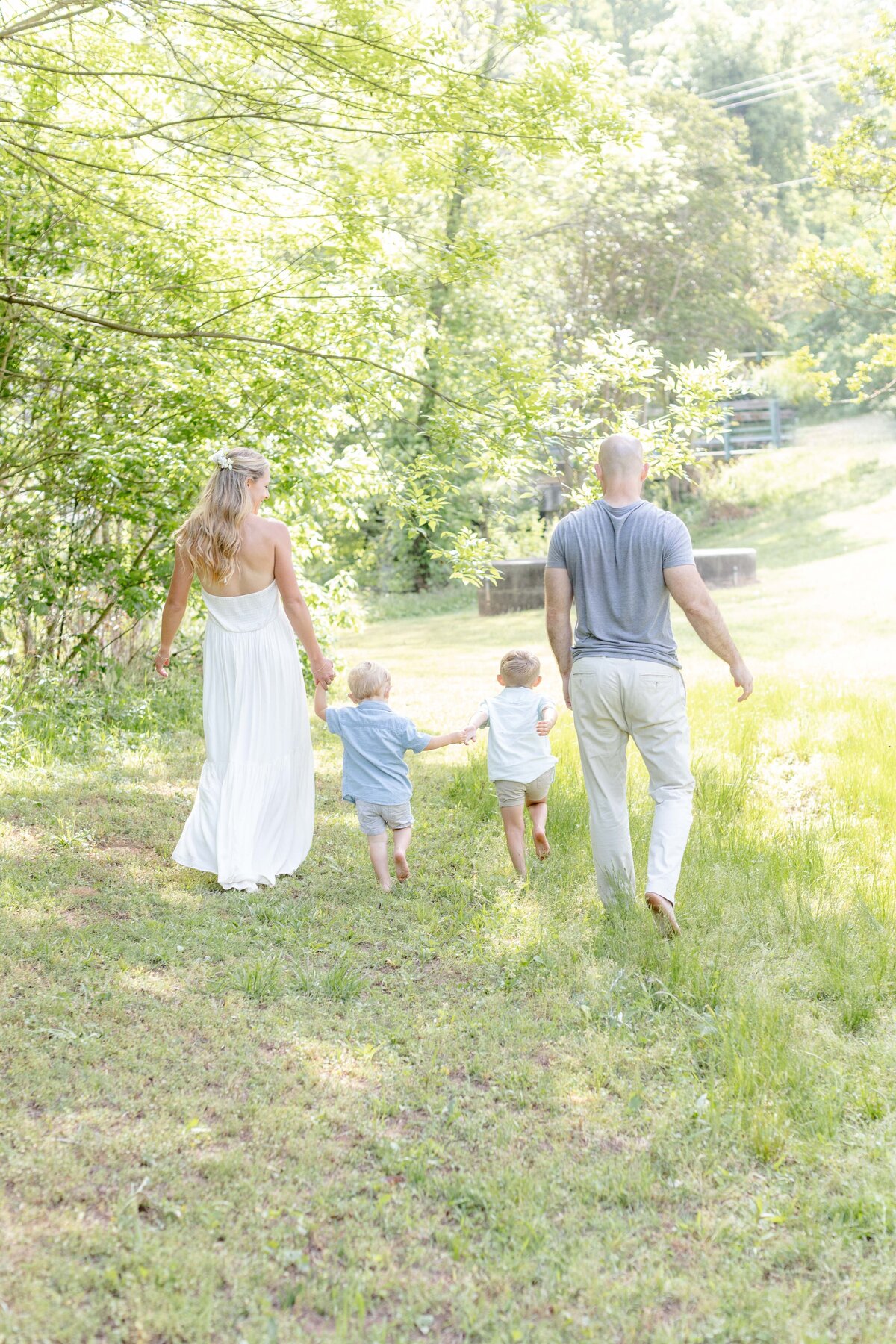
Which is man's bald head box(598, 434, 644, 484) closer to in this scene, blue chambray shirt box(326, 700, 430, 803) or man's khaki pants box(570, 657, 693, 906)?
man's khaki pants box(570, 657, 693, 906)

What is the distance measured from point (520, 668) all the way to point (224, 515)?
154 centimetres

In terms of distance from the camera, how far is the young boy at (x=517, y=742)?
585 centimetres

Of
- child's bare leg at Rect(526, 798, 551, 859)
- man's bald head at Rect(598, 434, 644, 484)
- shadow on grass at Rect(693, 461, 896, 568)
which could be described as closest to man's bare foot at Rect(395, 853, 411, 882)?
child's bare leg at Rect(526, 798, 551, 859)

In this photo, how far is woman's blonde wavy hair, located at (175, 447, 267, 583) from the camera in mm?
5676

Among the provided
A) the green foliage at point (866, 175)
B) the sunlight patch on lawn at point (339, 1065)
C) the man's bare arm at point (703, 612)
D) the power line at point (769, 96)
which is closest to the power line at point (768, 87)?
the power line at point (769, 96)

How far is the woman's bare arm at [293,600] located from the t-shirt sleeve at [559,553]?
1.25m

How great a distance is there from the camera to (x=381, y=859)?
5801mm

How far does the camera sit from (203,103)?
480 inches

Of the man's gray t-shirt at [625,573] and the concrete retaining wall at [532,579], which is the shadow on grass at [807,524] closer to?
the concrete retaining wall at [532,579]

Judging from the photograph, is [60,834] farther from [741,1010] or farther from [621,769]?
[741,1010]

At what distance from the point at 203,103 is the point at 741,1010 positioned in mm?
11072

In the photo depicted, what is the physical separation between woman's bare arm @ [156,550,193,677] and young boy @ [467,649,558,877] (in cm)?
153

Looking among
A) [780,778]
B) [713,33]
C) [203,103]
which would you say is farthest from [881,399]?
[780,778]

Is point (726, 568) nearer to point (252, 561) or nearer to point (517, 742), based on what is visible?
point (517, 742)
